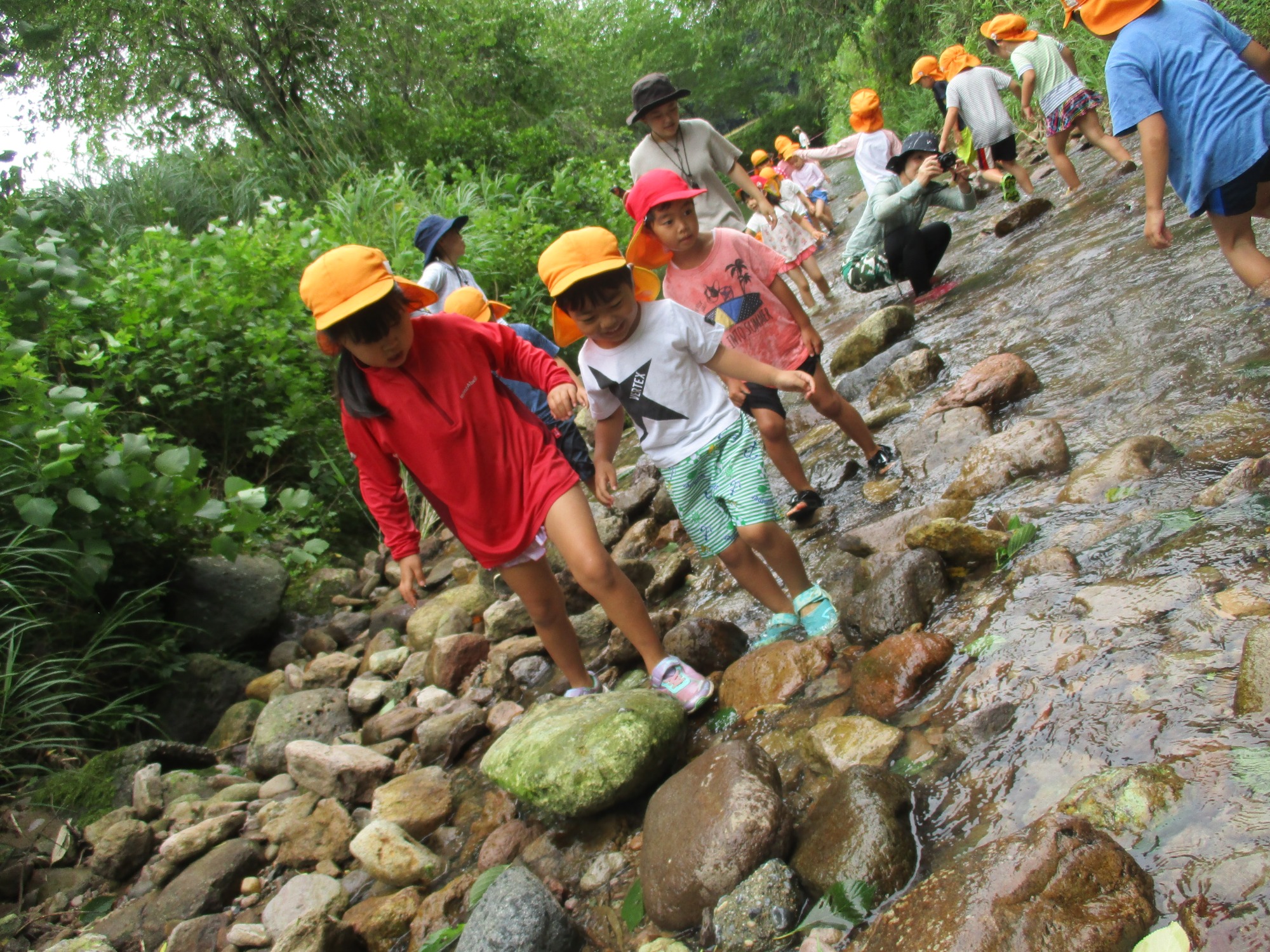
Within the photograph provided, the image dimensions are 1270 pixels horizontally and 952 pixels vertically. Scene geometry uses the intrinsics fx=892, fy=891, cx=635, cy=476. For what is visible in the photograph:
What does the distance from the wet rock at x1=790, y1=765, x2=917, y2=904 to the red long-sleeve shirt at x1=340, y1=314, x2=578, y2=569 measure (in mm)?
1394

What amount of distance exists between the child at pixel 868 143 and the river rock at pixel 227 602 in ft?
19.9

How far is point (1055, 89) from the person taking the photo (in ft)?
24.8

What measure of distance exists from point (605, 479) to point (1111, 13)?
2492 millimetres

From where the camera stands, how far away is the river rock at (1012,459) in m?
3.46

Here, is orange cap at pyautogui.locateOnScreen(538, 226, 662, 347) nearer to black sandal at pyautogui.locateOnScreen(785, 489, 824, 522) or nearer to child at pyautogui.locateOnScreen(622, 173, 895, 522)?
child at pyautogui.locateOnScreen(622, 173, 895, 522)

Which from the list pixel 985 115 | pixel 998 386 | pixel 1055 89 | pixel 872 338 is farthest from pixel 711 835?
pixel 985 115

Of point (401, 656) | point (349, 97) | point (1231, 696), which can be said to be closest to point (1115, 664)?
point (1231, 696)

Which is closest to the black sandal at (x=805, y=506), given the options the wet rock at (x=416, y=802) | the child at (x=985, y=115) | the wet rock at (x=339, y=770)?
the wet rock at (x=416, y=802)

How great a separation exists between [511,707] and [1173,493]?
260cm

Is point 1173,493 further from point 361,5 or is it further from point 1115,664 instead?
point 361,5

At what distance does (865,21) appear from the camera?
69.4ft

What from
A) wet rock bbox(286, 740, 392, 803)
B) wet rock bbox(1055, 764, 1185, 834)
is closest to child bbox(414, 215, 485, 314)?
wet rock bbox(286, 740, 392, 803)

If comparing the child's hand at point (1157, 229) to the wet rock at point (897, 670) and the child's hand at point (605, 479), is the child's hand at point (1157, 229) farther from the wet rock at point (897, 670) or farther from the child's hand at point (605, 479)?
the child's hand at point (605, 479)

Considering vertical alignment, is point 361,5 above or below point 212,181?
above
